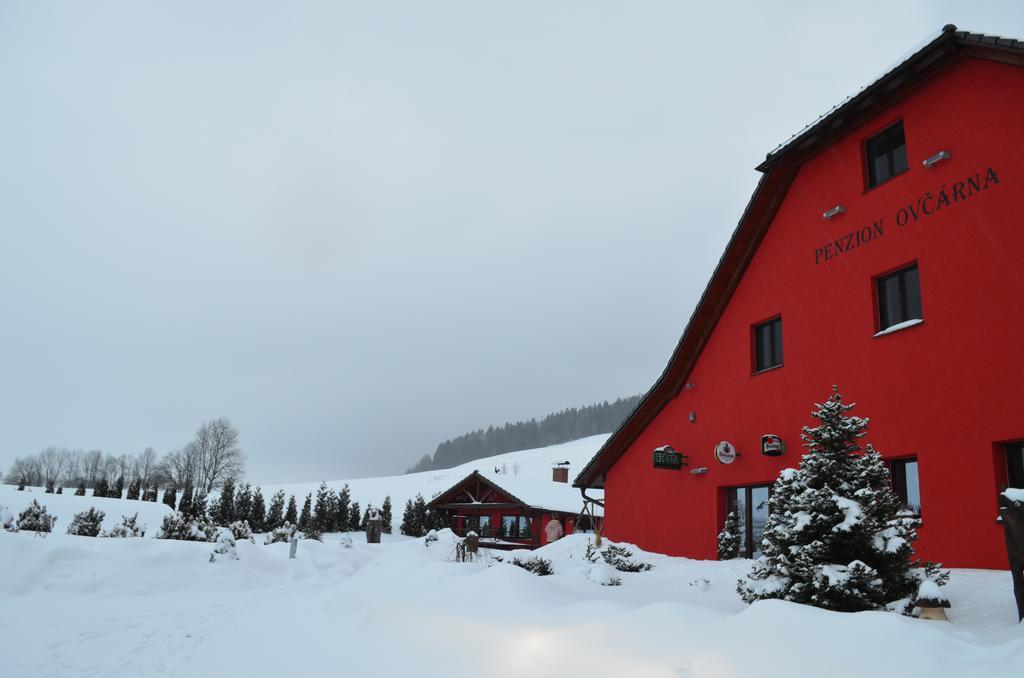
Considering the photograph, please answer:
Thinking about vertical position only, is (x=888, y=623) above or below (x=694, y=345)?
below

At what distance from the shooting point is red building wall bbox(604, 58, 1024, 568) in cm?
986

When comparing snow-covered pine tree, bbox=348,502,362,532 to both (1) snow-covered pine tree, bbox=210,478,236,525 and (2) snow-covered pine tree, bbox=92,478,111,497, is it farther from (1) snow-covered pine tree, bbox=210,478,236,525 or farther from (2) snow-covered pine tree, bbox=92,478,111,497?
(2) snow-covered pine tree, bbox=92,478,111,497

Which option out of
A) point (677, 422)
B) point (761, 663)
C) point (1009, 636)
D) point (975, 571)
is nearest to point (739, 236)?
point (677, 422)

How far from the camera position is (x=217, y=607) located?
12.9m

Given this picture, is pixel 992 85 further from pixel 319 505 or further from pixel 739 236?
pixel 319 505

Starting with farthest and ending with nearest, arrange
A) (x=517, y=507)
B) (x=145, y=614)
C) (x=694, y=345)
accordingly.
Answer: (x=517, y=507)
(x=694, y=345)
(x=145, y=614)

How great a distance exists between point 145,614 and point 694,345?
13.4 metres

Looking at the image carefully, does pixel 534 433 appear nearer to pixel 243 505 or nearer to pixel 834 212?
pixel 243 505

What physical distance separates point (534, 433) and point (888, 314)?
124 m

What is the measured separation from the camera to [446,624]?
845 centimetres

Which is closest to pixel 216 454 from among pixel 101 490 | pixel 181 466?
pixel 181 466

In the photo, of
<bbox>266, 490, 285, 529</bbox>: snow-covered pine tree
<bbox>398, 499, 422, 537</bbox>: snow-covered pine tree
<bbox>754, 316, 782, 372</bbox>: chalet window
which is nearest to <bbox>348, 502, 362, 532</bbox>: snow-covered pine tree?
<bbox>398, 499, 422, 537</bbox>: snow-covered pine tree

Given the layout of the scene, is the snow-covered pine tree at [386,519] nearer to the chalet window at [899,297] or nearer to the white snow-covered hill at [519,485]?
the white snow-covered hill at [519,485]

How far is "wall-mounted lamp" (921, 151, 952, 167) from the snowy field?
6623mm
